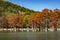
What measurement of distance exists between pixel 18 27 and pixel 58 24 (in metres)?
16.6

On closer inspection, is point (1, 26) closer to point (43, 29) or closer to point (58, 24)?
point (43, 29)

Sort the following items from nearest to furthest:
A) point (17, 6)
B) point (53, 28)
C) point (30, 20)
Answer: point (53, 28) < point (30, 20) < point (17, 6)

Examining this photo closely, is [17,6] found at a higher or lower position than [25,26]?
higher

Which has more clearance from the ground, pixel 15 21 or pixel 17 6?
pixel 17 6

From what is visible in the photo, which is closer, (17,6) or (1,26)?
(1,26)

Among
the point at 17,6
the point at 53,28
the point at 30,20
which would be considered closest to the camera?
the point at 53,28

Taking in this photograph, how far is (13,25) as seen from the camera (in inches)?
3420

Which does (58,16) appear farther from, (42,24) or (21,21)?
(21,21)

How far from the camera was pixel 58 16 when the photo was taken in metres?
86.2

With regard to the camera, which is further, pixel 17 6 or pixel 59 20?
pixel 17 6

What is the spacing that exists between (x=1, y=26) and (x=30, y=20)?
1180cm

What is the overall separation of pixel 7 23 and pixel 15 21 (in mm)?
3340

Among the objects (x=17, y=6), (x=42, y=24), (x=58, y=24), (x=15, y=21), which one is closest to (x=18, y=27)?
(x=15, y=21)

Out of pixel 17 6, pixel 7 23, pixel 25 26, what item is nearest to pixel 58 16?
pixel 25 26
